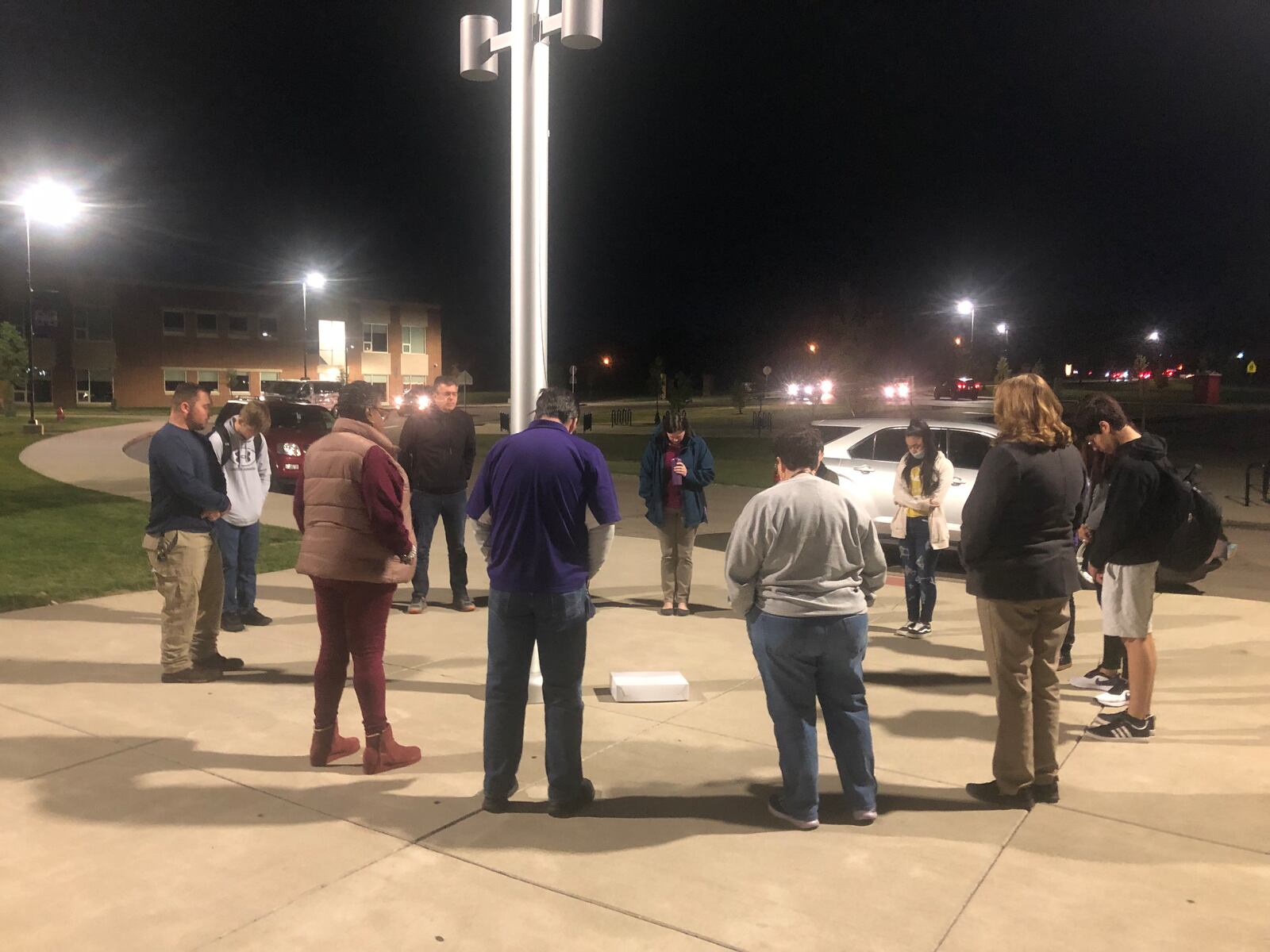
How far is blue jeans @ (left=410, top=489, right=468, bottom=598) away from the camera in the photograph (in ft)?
26.7

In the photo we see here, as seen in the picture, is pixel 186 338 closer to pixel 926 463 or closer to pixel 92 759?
pixel 926 463

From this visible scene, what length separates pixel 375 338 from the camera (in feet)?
236

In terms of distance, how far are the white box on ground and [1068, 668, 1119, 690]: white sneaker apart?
8.40 ft

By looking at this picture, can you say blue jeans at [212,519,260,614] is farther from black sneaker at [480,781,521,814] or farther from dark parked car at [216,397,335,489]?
dark parked car at [216,397,335,489]

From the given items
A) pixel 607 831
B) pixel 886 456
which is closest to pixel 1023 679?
pixel 607 831

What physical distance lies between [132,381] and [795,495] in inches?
2503

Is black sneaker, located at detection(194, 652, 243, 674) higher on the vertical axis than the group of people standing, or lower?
lower

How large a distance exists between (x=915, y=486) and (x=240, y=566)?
5168mm

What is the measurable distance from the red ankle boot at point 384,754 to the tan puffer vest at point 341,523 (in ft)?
2.50

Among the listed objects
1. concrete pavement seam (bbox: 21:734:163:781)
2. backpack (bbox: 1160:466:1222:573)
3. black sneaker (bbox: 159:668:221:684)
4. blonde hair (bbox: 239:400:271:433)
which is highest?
blonde hair (bbox: 239:400:271:433)

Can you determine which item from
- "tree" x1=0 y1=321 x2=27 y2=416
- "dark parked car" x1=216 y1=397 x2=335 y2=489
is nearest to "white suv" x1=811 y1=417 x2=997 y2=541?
"dark parked car" x1=216 y1=397 x2=335 y2=489

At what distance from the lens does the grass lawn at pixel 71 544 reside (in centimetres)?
890

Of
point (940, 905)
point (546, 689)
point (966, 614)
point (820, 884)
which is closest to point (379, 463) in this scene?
point (546, 689)

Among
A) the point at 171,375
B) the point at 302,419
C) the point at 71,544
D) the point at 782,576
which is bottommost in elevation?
the point at 71,544
